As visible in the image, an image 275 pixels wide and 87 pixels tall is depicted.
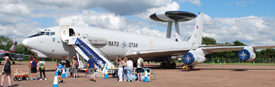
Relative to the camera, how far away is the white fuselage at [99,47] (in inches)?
653

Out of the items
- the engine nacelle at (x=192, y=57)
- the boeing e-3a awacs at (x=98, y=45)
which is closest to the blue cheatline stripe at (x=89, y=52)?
the boeing e-3a awacs at (x=98, y=45)

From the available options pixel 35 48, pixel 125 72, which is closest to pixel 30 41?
pixel 35 48

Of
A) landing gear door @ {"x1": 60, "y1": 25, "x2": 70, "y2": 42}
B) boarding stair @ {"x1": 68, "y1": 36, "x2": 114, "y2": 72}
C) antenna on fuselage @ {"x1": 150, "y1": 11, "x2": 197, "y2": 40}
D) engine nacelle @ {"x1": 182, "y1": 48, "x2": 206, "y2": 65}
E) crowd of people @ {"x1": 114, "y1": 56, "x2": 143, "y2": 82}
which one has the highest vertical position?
antenna on fuselage @ {"x1": 150, "y1": 11, "x2": 197, "y2": 40}

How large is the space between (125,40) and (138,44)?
1.92m

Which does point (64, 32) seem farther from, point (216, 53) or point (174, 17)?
point (216, 53)

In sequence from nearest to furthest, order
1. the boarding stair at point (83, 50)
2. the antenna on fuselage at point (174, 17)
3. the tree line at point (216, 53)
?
1. the boarding stair at point (83, 50)
2. the antenna on fuselage at point (174, 17)
3. the tree line at point (216, 53)

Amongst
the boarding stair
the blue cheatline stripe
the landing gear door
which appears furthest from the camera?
the landing gear door

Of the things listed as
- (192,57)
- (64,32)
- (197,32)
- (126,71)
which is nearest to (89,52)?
(64,32)

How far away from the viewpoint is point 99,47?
1889 cm

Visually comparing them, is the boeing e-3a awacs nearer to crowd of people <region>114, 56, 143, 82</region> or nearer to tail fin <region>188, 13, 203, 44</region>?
crowd of people <region>114, 56, 143, 82</region>

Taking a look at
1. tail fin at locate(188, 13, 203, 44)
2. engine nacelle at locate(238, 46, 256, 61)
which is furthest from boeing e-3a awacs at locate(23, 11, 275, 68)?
tail fin at locate(188, 13, 203, 44)

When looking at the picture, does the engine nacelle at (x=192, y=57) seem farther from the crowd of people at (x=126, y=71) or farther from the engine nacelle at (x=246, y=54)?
the crowd of people at (x=126, y=71)

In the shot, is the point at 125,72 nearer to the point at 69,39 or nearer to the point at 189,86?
the point at 189,86

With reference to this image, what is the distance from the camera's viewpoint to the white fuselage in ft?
54.4
